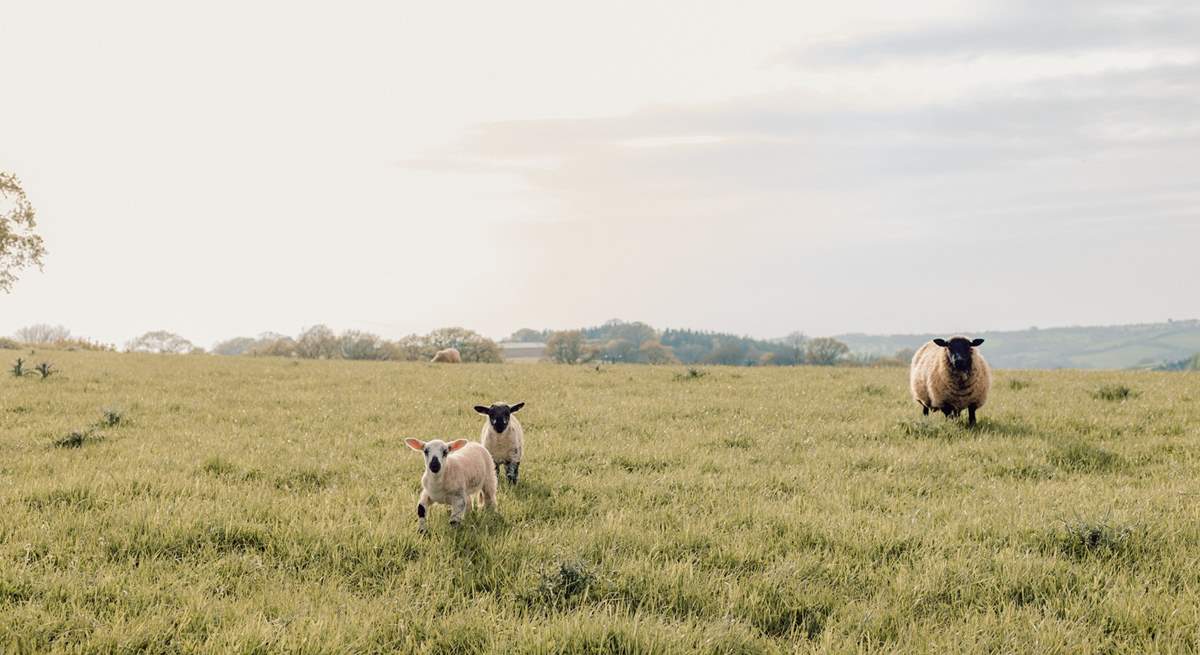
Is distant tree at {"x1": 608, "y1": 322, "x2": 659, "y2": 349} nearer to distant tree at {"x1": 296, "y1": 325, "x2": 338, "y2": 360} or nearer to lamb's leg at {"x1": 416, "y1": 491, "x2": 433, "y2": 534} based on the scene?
distant tree at {"x1": 296, "y1": 325, "x2": 338, "y2": 360}

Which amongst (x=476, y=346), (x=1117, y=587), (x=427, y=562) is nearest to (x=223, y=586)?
(x=427, y=562)

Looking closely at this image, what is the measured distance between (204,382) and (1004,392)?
894 inches

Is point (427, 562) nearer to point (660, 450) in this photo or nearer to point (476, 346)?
point (660, 450)

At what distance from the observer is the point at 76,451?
Answer: 10.8 meters

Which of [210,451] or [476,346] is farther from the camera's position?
[476,346]

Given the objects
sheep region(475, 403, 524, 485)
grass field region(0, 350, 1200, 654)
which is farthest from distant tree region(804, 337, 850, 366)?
sheep region(475, 403, 524, 485)

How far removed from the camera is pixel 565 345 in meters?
74.6

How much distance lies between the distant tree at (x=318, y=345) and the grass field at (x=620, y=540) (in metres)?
48.0

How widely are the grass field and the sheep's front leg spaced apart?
133mm

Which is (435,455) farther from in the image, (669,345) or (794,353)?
(669,345)

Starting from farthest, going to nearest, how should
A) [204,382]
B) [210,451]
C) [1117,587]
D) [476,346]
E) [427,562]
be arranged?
[476,346], [204,382], [210,451], [427,562], [1117,587]

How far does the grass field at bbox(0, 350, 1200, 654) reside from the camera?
512 cm

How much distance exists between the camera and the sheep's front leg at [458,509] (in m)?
7.19

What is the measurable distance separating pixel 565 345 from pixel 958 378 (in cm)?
6182
